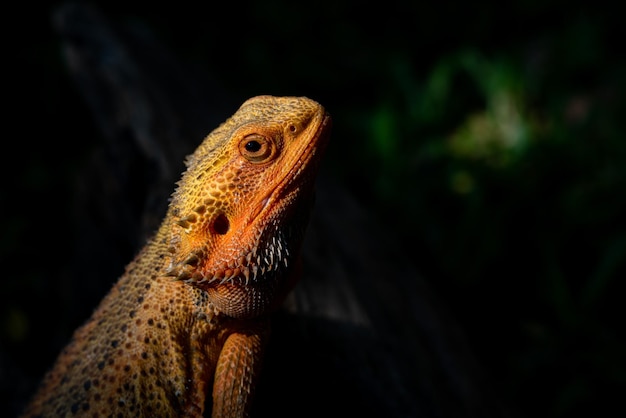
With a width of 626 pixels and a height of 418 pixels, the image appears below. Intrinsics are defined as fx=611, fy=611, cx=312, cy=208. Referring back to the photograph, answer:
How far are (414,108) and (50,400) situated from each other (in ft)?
14.3

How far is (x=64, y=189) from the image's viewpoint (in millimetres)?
5652

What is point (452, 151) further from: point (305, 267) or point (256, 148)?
point (256, 148)

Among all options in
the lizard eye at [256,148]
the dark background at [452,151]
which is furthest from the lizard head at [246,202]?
the dark background at [452,151]

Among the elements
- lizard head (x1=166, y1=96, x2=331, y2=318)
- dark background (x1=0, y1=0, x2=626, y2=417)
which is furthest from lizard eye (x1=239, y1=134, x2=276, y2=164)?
dark background (x1=0, y1=0, x2=626, y2=417)

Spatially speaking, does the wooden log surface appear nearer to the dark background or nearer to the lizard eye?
the dark background

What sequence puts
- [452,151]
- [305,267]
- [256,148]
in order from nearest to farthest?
[256,148], [305,267], [452,151]

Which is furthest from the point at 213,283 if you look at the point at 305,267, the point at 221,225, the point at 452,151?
the point at 452,151

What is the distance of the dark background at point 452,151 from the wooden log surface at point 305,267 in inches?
12.1

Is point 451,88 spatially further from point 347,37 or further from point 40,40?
point 40,40

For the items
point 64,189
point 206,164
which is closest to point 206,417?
point 206,164

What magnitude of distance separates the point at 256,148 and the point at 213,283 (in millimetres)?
490

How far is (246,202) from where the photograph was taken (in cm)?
206

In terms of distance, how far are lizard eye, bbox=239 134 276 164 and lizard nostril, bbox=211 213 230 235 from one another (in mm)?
216

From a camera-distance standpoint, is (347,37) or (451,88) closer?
(451,88)
